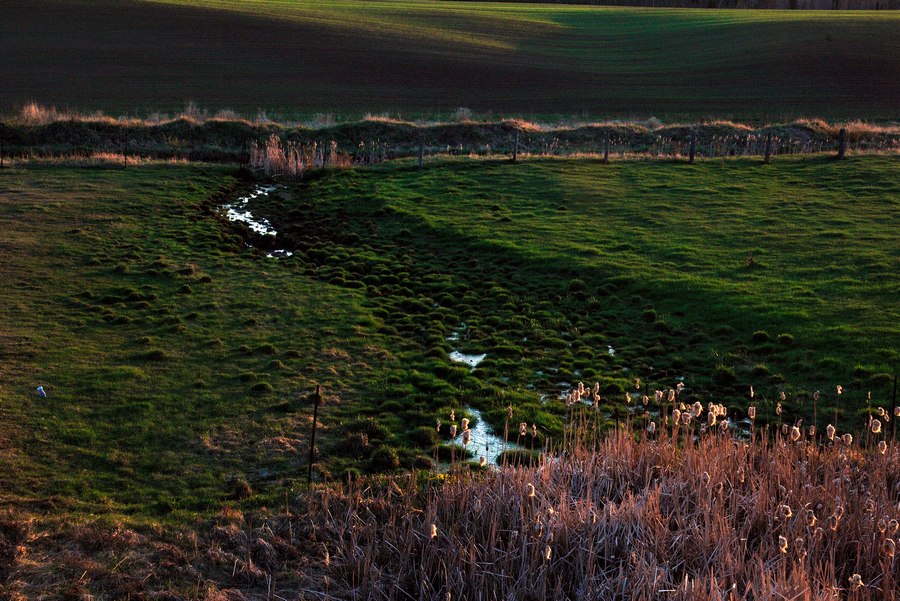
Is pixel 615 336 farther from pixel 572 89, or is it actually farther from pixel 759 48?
pixel 759 48

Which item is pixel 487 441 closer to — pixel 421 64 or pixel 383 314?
pixel 383 314

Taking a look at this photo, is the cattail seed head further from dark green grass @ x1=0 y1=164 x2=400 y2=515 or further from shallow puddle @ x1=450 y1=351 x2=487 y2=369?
shallow puddle @ x1=450 y1=351 x2=487 y2=369

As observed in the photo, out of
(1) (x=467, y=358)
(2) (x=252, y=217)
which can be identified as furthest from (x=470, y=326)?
(2) (x=252, y=217)

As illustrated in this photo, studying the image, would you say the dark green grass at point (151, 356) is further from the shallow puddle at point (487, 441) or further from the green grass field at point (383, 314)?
the shallow puddle at point (487, 441)

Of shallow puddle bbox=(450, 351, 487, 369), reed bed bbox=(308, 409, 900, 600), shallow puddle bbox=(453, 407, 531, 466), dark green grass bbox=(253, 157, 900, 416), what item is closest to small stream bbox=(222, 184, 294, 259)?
dark green grass bbox=(253, 157, 900, 416)

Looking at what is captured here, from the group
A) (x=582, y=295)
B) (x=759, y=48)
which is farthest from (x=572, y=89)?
(x=582, y=295)

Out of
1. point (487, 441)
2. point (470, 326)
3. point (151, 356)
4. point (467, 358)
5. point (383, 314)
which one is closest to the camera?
point (487, 441)
